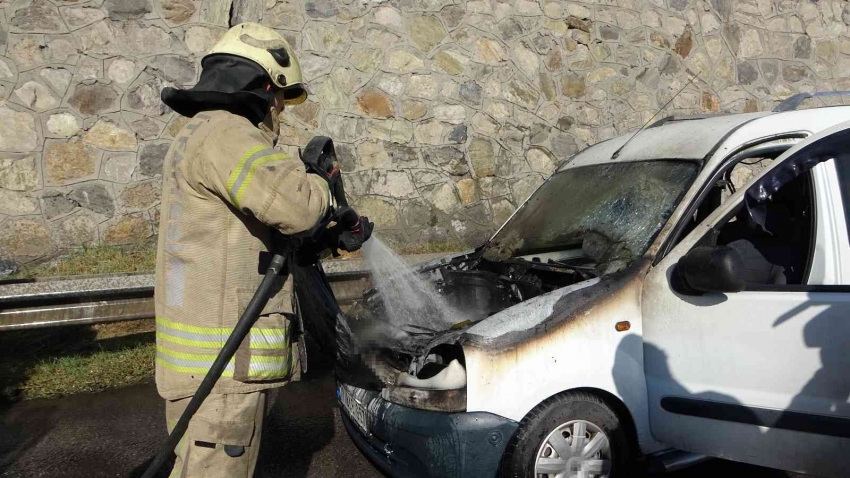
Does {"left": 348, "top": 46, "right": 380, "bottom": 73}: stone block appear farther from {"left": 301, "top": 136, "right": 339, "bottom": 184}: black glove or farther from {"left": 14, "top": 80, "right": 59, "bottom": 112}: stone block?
{"left": 301, "top": 136, "right": 339, "bottom": 184}: black glove

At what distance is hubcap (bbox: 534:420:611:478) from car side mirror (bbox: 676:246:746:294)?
827mm

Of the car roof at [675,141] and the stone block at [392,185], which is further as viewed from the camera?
the stone block at [392,185]

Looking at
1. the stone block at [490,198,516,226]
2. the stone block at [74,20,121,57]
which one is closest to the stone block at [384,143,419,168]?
the stone block at [490,198,516,226]

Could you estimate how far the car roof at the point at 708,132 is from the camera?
3.22m

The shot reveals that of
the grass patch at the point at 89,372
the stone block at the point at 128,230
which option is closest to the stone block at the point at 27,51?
the stone block at the point at 128,230

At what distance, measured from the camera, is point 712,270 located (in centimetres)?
269

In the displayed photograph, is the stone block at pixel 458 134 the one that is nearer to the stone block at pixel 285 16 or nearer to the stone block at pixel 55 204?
the stone block at pixel 285 16

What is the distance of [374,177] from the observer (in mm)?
6906

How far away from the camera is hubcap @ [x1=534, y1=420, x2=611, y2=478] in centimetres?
285

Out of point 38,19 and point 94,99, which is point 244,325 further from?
point 38,19

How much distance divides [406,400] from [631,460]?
3.82 feet

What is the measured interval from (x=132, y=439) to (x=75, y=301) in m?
1.13

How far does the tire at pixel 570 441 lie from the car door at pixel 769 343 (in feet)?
0.76

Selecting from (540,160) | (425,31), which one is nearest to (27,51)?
(425,31)
